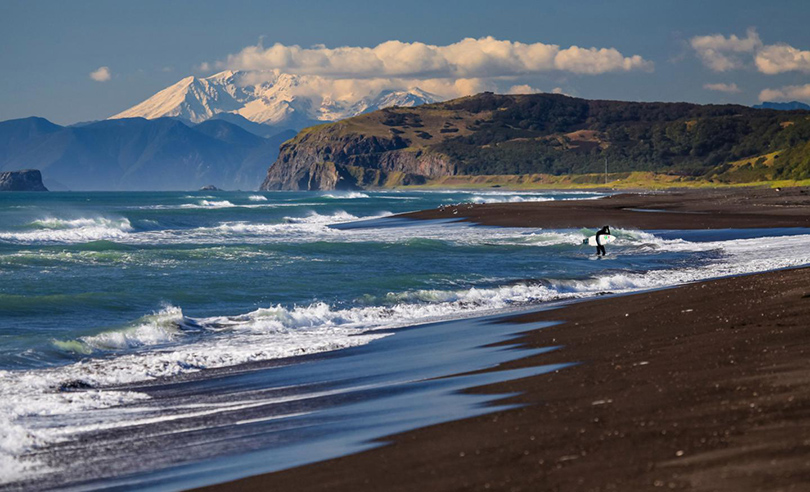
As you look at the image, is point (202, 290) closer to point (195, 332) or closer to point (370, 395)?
point (195, 332)

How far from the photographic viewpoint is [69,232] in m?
57.5

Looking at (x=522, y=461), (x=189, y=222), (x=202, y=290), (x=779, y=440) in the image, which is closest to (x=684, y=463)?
(x=779, y=440)

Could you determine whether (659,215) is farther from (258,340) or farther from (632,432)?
(632,432)

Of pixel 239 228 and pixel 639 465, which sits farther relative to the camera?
pixel 239 228

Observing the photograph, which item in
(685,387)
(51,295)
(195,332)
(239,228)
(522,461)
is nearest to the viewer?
(522,461)

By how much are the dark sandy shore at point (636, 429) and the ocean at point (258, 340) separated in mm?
855

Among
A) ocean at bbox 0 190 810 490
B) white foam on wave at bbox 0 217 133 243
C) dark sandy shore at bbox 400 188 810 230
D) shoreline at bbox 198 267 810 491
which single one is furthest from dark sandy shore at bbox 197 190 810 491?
white foam on wave at bbox 0 217 133 243

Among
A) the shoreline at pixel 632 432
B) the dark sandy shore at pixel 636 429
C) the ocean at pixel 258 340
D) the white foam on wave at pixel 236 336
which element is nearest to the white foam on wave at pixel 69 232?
the ocean at pixel 258 340

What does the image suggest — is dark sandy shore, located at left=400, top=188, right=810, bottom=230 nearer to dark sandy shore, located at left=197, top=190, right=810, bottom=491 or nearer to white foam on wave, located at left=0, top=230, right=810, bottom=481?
white foam on wave, located at left=0, top=230, right=810, bottom=481

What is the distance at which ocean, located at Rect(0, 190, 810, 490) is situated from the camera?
958 cm

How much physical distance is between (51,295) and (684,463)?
21813mm

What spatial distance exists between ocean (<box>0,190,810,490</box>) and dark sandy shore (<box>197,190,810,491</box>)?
855 millimetres

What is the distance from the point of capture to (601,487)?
612 centimetres

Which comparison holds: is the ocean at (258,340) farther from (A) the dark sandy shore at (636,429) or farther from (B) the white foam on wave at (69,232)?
(B) the white foam on wave at (69,232)
